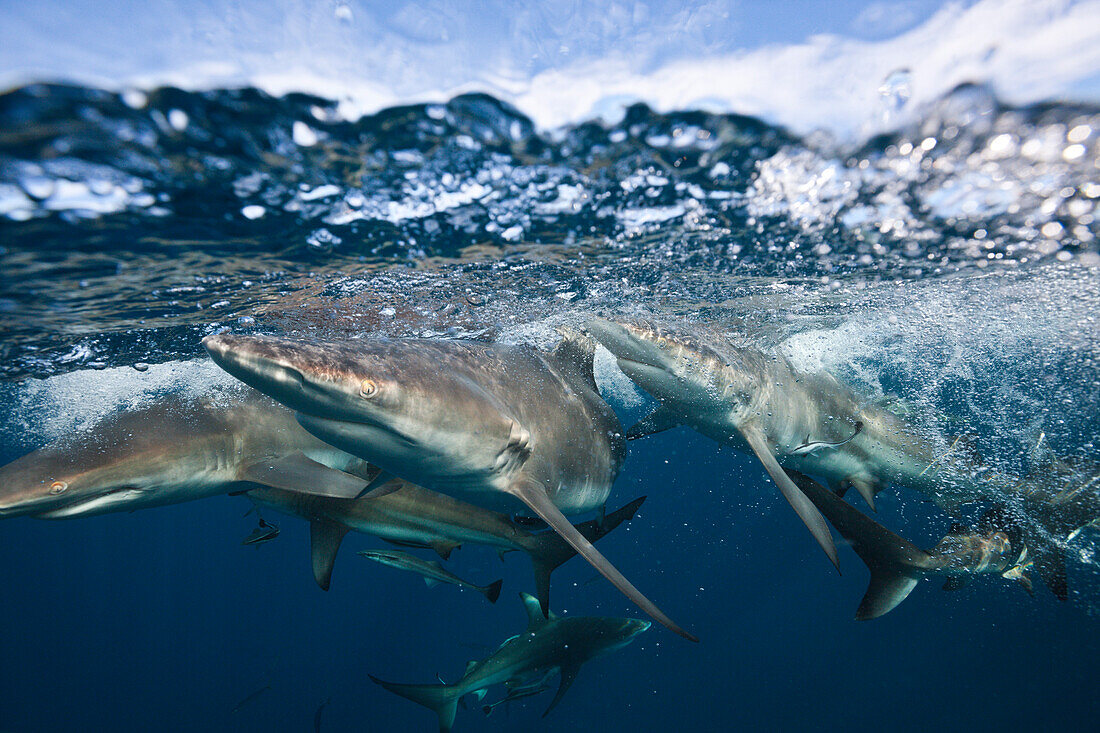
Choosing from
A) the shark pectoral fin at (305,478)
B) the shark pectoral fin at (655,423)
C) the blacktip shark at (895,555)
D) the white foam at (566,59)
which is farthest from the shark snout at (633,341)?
the shark pectoral fin at (305,478)

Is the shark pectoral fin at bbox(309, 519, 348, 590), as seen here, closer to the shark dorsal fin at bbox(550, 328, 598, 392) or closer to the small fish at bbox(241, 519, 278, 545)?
the small fish at bbox(241, 519, 278, 545)

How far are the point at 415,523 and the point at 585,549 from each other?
238 cm

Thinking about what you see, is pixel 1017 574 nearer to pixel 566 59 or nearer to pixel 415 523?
pixel 415 523

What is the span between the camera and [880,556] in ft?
17.4

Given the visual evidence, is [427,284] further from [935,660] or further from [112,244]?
[935,660]

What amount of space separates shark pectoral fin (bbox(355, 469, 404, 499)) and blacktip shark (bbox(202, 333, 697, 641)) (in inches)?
6.3

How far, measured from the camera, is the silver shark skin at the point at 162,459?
13.2ft

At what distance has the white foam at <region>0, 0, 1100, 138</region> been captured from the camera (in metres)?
3.01

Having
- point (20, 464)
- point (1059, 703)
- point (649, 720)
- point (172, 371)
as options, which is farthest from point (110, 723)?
point (1059, 703)

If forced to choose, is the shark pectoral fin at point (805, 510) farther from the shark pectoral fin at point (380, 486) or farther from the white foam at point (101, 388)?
the white foam at point (101, 388)

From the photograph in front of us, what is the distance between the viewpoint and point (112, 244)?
5.25m

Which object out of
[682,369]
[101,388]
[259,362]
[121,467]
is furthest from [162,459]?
[101,388]

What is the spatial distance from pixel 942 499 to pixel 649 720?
3687cm

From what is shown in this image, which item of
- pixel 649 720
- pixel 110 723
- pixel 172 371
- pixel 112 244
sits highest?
pixel 112 244
